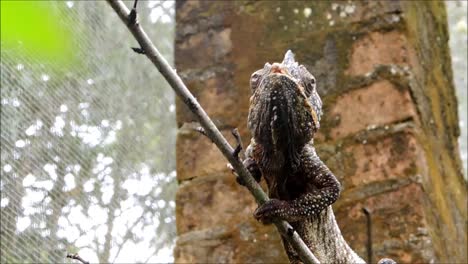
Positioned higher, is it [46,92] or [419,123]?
[46,92]

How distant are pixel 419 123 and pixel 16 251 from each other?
121cm

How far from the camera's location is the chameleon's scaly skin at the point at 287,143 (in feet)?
3.82

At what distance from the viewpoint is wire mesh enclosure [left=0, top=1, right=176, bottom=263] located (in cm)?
234

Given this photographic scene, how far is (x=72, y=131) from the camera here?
2.63m

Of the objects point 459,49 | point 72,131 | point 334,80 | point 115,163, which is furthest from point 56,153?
point 459,49

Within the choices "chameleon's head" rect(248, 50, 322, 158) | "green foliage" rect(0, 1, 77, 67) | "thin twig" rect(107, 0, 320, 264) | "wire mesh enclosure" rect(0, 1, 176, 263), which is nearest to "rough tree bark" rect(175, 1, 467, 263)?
"wire mesh enclosure" rect(0, 1, 176, 263)

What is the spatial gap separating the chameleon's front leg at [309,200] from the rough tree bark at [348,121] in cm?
84

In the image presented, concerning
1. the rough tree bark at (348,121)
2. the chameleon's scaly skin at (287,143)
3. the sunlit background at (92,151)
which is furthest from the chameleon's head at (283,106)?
the rough tree bark at (348,121)

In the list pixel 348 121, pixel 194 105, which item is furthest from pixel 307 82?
pixel 348 121

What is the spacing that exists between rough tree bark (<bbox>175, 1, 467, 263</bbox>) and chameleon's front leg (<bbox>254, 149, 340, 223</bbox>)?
839mm

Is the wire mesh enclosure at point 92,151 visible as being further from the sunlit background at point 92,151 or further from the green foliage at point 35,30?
the green foliage at point 35,30

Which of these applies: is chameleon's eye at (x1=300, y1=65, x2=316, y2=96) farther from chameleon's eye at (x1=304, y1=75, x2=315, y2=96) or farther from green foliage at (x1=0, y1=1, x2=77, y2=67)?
green foliage at (x1=0, y1=1, x2=77, y2=67)

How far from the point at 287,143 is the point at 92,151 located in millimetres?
1537

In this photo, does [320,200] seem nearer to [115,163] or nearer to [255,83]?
[255,83]
